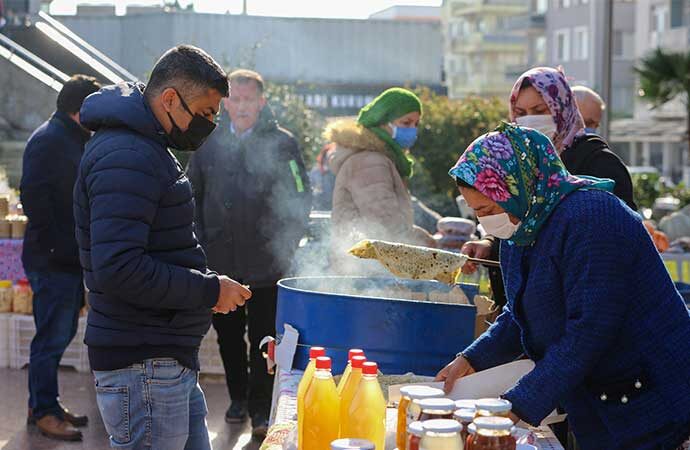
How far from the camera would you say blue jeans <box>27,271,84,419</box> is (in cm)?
563

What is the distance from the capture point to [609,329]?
255 centimetres

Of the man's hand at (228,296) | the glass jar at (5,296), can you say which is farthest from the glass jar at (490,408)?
the glass jar at (5,296)

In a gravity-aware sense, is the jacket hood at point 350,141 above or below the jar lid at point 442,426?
above

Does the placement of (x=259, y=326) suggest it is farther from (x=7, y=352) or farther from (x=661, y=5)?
(x=661, y=5)

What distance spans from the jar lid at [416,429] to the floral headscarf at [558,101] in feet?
6.50

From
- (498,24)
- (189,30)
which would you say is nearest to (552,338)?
(189,30)

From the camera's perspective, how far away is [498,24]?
79.5 metres

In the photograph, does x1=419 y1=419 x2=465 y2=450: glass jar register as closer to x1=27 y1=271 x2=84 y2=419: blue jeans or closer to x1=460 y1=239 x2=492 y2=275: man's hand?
x1=460 y1=239 x2=492 y2=275: man's hand

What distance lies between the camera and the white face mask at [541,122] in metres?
3.90

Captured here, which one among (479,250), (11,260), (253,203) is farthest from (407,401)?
(11,260)

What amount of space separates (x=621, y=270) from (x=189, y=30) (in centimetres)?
2336

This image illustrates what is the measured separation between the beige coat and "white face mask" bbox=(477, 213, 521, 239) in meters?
2.28

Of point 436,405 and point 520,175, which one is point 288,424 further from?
point 520,175

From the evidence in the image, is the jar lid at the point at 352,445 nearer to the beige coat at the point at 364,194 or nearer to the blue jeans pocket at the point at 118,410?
the blue jeans pocket at the point at 118,410
